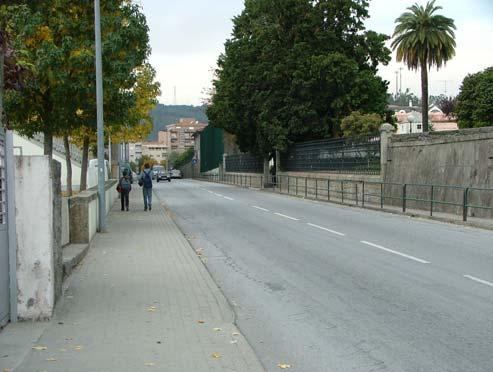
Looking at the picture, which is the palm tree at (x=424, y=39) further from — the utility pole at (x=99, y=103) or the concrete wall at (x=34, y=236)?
the concrete wall at (x=34, y=236)

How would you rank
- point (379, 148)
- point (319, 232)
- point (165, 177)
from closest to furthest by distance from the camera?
point (319, 232) → point (379, 148) → point (165, 177)

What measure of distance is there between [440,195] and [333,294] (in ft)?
49.4

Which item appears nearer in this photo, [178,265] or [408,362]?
[408,362]

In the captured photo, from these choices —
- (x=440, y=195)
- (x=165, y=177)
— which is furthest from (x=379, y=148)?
(x=165, y=177)

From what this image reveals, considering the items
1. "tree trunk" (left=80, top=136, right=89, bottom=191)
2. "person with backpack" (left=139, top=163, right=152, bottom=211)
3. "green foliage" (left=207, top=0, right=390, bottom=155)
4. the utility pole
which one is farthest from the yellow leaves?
"green foliage" (left=207, top=0, right=390, bottom=155)

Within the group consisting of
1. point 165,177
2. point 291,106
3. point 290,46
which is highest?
point 290,46

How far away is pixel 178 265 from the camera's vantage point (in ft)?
35.5

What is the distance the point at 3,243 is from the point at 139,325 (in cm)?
163

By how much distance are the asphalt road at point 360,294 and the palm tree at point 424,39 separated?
34.9 meters

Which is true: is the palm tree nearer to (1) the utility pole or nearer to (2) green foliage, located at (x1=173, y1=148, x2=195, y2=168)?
(1) the utility pole

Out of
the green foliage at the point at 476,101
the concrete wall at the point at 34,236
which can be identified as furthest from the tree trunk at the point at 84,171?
the green foliage at the point at 476,101

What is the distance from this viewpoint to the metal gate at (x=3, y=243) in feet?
20.8

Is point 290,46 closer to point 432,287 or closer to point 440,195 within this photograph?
point 440,195

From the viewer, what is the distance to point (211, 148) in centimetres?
9344
